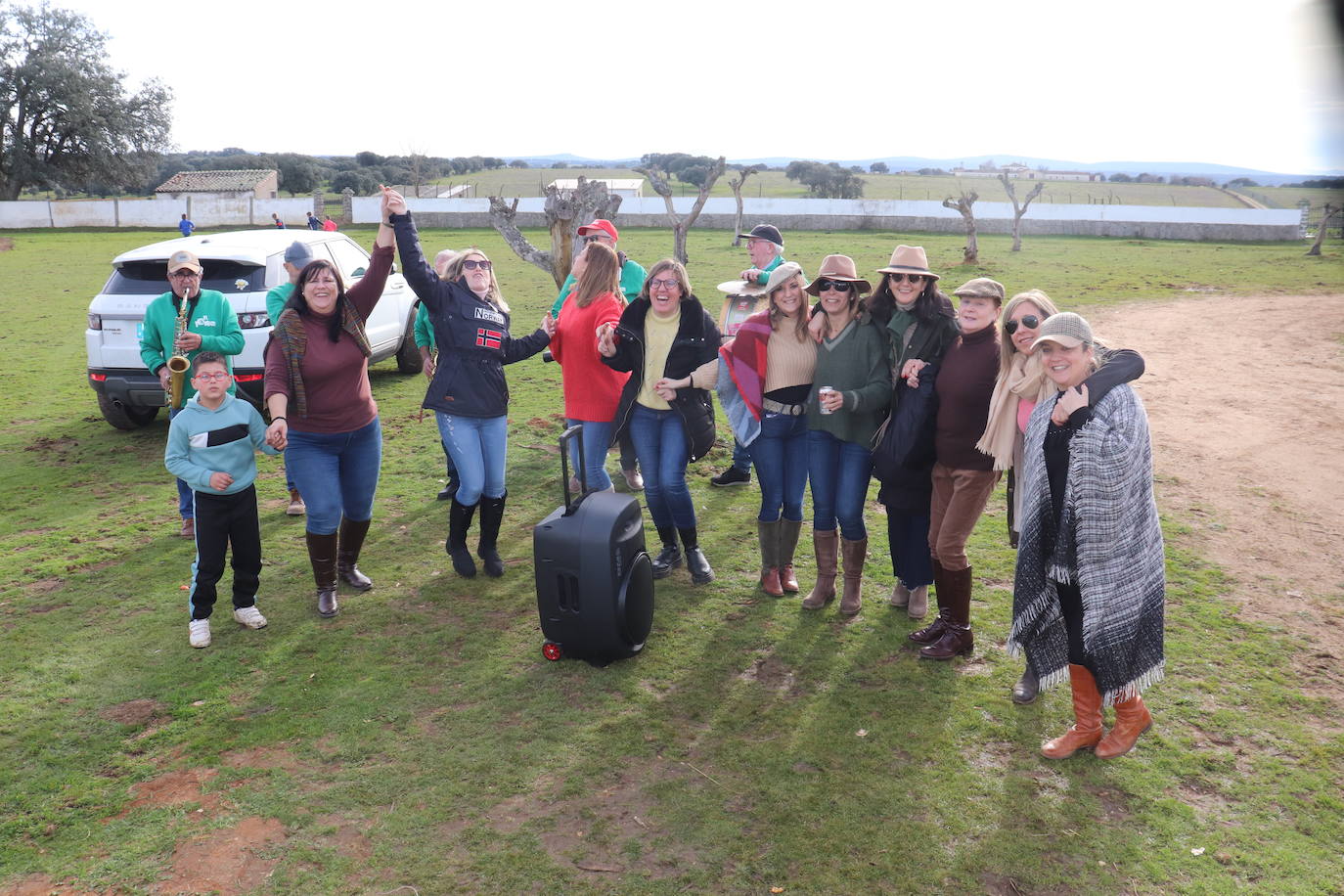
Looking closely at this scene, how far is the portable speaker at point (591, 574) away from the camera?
184 inches

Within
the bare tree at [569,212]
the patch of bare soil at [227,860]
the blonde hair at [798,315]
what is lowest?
the patch of bare soil at [227,860]

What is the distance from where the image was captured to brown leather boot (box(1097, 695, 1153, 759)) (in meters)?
4.10

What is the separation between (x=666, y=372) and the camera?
5.59 meters

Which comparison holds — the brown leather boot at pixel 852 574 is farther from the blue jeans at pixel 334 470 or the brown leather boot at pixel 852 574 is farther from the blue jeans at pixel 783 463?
the blue jeans at pixel 334 470

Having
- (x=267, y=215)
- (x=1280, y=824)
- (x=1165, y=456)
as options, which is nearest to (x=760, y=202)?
(x=267, y=215)

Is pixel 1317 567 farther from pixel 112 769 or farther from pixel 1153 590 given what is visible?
pixel 112 769

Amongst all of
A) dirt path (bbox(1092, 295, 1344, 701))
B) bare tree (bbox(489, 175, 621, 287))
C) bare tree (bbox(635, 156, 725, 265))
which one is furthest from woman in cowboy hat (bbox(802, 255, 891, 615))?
bare tree (bbox(635, 156, 725, 265))

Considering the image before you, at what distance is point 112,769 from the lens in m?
4.08

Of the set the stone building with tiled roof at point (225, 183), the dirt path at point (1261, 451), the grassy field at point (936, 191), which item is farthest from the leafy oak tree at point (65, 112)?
the dirt path at point (1261, 451)

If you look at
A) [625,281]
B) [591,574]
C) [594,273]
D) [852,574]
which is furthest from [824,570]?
[625,281]

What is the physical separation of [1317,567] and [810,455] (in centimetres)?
359

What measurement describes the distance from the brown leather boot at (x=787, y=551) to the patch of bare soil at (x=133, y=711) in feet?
10.9

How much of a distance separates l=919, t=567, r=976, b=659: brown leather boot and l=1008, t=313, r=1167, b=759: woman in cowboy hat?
27.8 inches

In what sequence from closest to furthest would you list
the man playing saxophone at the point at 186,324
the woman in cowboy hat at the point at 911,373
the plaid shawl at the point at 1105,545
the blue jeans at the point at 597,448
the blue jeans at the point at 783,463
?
the plaid shawl at the point at 1105,545
the woman in cowboy hat at the point at 911,373
the blue jeans at the point at 783,463
the blue jeans at the point at 597,448
the man playing saxophone at the point at 186,324
